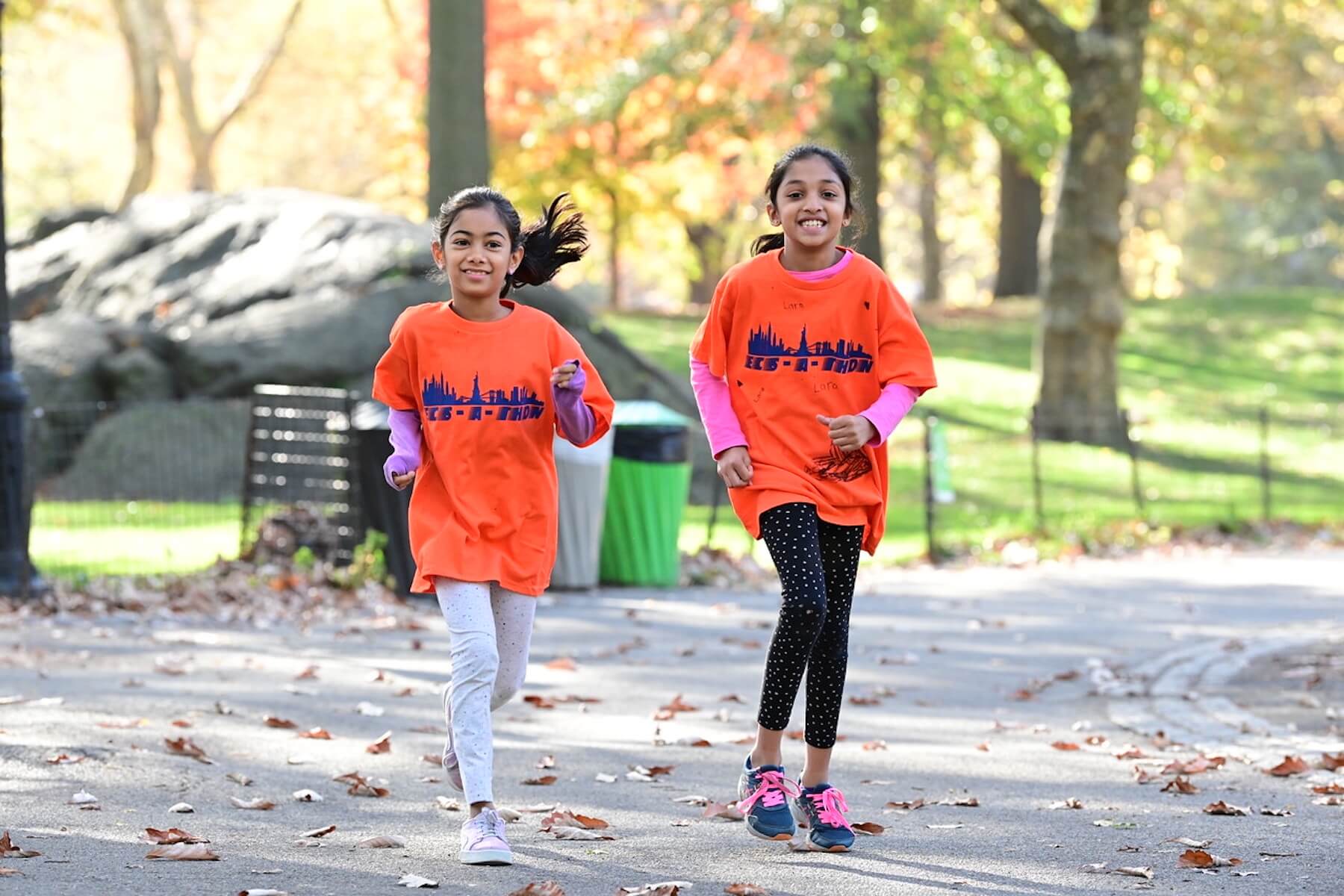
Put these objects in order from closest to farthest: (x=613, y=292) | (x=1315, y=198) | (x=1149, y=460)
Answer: (x=1149, y=460), (x=613, y=292), (x=1315, y=198)

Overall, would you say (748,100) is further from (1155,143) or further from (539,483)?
(539,483)

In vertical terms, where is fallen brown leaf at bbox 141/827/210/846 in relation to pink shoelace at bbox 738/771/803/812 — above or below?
below

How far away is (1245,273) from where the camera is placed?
56938mm

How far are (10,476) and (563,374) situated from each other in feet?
22.3

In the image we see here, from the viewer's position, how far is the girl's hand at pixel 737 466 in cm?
530

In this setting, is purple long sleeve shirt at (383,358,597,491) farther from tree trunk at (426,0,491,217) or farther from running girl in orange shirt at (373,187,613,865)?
tree trunk at (426,0,491,217)

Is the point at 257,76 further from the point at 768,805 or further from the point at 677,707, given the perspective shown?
the point at 768,805

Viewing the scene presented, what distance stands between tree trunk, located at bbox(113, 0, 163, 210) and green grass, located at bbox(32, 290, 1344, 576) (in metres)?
9.15

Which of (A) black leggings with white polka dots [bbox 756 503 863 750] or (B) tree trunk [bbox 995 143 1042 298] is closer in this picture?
(A) black leggings with white polka dots [bbox 756 503 863 750]

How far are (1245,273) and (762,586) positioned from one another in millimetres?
46838

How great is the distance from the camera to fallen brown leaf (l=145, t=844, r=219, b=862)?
5031 mm

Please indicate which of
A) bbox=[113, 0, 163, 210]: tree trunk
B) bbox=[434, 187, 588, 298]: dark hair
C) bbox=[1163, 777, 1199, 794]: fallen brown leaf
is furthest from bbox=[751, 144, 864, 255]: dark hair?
bbox=[113, 0, 163, 210]: tree trunk

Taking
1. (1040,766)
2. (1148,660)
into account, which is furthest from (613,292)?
→ (1040,766)

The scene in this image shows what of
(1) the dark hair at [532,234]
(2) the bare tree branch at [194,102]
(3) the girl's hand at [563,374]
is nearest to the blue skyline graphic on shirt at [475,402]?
(3) the girl's hand at [563,374]
